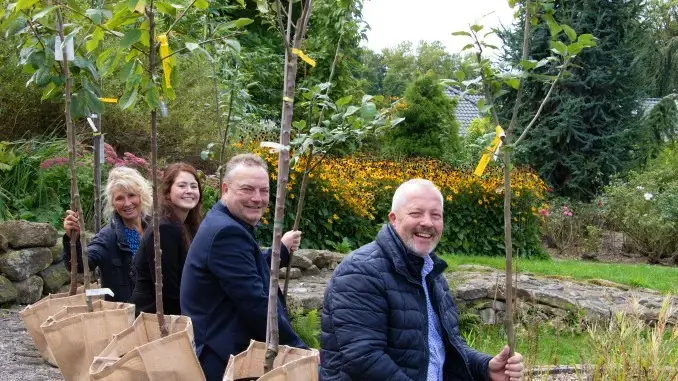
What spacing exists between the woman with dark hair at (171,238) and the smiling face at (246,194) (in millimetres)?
755

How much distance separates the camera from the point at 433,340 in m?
3.06

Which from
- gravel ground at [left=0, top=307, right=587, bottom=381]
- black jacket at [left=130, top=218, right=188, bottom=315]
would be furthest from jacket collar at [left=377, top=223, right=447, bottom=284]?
gravel ground at [left=0, top=307, right=587, bottom=381]

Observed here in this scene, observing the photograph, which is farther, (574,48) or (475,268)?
(475,268)

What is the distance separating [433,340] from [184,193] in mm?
1668

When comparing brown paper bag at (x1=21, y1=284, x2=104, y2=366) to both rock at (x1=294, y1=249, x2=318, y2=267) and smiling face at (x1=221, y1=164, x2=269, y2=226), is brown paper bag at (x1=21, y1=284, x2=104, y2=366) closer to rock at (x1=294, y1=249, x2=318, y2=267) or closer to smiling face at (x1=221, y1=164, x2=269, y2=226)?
smiling face at (x1=221, y1=164, x2=269, y2=226)

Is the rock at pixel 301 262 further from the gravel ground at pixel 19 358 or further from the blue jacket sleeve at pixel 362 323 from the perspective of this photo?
the blue jacket sleeve at pixel 362 323

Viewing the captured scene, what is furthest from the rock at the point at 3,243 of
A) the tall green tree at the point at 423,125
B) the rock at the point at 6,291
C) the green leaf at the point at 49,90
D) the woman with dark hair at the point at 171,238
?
the tall green tree at the point at 423,125

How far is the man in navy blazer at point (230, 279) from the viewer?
325 cm

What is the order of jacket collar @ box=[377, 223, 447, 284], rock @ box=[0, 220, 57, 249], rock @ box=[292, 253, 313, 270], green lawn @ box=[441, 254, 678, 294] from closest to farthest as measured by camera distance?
jacket collar @ box=[377, 223, 447, 284], rock @ box=[0, 220, 57, 249], rock @ box=[292, 253, 313, 270], green lawn @ box=[441, 254, 678, 294]

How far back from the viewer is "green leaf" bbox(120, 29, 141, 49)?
264 cm

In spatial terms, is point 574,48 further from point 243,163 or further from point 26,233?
point 26,233

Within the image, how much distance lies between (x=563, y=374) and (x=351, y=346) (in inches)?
126

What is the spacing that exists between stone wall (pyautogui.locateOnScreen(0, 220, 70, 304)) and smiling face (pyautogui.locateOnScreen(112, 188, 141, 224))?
2.67 m

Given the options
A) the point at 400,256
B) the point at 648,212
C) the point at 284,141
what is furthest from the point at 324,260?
the point at 648,212
